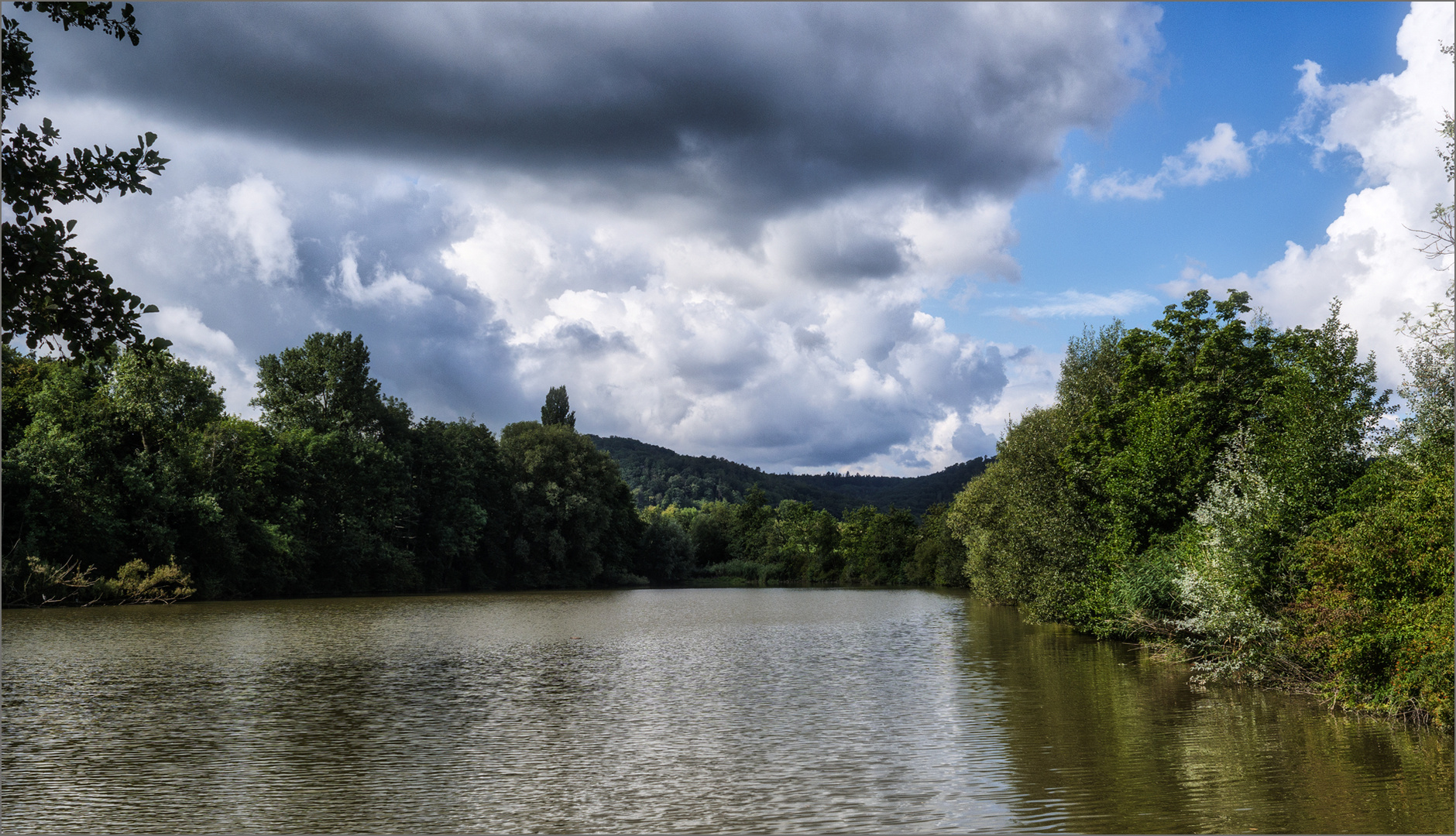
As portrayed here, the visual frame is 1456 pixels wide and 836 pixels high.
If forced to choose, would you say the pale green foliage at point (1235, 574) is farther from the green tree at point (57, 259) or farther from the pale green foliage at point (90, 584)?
the pale green foliage at point (90, 584)

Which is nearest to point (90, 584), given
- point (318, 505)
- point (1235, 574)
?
point (318, 505)

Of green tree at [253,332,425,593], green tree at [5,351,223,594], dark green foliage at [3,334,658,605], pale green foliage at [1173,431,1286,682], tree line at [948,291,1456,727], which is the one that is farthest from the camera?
green tree at [253,332,425,593]

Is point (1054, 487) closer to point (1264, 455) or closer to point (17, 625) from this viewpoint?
point (1264, 455)

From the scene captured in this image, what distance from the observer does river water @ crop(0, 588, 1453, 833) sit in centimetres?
1173

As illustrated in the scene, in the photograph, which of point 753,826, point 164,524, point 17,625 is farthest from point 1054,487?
point 164,524

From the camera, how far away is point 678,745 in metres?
16.3

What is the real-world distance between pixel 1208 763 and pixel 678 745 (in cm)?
823

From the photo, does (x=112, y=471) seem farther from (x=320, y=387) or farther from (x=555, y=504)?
(x=555, y=504)

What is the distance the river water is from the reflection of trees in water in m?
0.06

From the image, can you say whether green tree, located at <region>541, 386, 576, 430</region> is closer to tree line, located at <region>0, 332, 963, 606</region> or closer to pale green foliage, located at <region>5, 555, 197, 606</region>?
tree line, located at <region>0, 332, 963, 606</region>

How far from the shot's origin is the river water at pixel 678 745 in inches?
462

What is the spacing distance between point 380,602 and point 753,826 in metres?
60.3

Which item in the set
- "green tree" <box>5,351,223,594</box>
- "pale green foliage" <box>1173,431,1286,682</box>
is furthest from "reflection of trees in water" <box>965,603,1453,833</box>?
"green tree" <box>5,351,223,594</box>

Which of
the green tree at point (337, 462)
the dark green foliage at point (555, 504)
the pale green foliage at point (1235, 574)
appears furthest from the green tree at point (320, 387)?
the pale green foliage at point (1235, 574)
